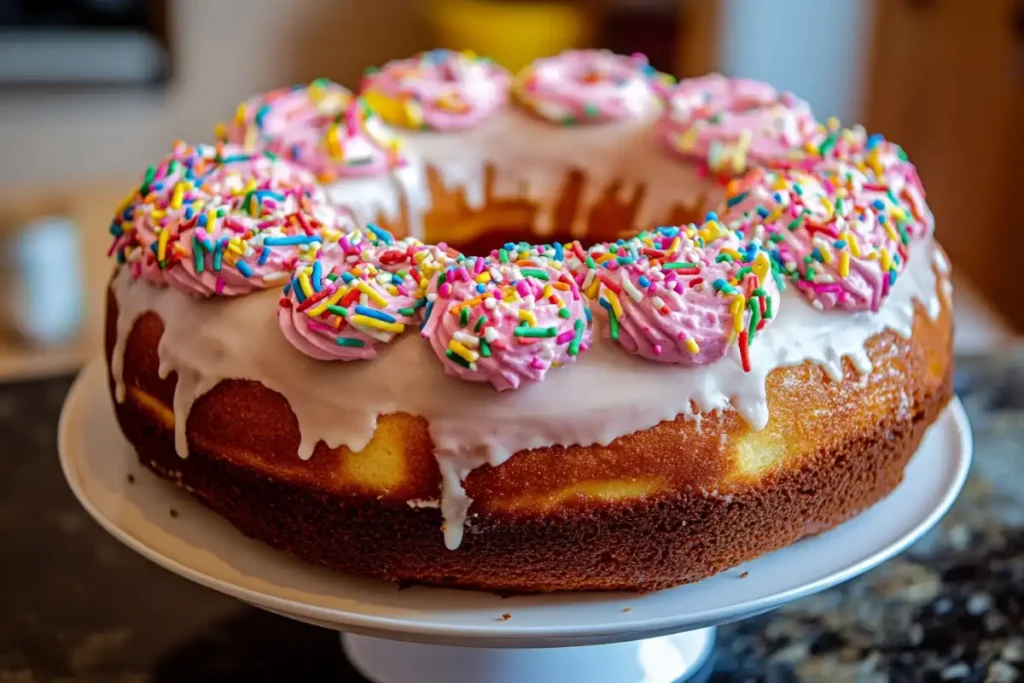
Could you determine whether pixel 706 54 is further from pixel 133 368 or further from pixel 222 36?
pixel 133 368

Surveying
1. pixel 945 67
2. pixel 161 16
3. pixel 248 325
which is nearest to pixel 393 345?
pixel 248 325

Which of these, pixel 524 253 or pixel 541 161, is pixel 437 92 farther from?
pixel 524 253

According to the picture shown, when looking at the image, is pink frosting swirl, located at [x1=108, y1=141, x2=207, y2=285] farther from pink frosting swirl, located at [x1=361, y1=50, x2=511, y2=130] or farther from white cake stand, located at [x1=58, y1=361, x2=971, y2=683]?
pink frosting swirl, located at [x1=361, y1=50, x2=511, y2=130]

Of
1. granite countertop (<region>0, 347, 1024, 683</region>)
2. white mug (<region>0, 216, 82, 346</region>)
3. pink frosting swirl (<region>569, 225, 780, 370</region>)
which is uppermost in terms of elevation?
pink frosting swirl (<region>569, 225, 780, 370</region>)

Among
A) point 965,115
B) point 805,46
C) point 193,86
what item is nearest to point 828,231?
point 965,115

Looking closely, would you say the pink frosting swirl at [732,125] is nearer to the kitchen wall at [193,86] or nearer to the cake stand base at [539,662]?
the cake stand base at [539,662]

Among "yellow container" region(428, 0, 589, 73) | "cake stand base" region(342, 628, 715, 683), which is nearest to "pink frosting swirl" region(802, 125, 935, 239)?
"cake stand base" region(342, 628, 715, 683)

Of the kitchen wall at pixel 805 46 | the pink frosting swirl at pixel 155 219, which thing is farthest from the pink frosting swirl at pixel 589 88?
the kitchen wall at pixel 805 46
